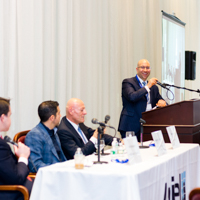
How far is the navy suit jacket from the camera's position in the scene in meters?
3.19

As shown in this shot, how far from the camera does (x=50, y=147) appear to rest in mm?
3316

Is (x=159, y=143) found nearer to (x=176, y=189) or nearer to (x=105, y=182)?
(x=176, y=189)

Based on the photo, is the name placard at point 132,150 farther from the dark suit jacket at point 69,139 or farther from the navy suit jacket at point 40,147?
the navy suit jacket at point 40,147

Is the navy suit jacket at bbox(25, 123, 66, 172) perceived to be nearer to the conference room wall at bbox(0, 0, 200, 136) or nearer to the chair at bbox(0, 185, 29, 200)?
the chair at bbox(0, 185, 29, 200)

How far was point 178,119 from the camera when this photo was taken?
15.3 ft

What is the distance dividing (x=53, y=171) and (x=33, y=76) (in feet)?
7.88

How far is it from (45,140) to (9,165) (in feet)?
2.38

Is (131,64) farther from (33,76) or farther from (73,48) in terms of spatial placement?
(33,76)

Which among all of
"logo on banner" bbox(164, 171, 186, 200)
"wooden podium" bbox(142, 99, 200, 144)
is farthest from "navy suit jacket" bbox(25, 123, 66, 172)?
"wooden podium" bbox(142, 99, 200, 144)

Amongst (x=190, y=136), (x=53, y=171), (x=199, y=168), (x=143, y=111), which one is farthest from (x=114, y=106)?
(x=53, y=171)

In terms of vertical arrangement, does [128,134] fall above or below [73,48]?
below

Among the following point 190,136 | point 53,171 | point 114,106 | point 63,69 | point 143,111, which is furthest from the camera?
point 114,106

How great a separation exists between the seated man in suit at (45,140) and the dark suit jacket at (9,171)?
0.46 m

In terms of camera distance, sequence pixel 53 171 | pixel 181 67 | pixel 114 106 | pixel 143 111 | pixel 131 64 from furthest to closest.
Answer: pixel 181 67 < pixel 131 64 < pixel 114 106 < pixel 143 111 < pixel 53 171
